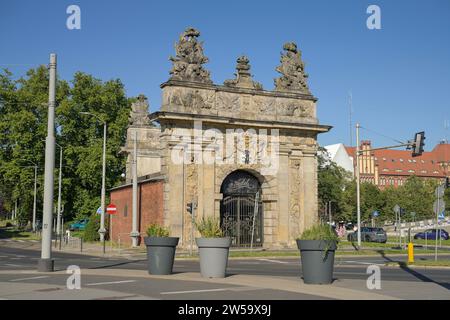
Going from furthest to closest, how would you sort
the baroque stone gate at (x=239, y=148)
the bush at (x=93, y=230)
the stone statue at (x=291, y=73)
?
the bush at (x=93, y=230), the stone statue at (x=291, y=73), the baroque stone gate at (x=239, y=148)

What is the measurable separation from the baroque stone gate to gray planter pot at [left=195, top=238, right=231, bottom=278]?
61.0ft

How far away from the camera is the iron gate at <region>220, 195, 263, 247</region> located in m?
36.5

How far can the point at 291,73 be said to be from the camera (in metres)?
39.2

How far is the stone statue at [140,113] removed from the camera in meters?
49.1

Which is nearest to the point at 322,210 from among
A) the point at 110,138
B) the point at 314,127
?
the point at 110,138

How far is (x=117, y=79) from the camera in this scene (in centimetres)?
6228

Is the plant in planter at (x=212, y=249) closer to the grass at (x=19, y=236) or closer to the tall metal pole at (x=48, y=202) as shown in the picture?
the tall metal pole at (x=48, y=202)

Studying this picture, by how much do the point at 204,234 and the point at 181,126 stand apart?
19.6 m

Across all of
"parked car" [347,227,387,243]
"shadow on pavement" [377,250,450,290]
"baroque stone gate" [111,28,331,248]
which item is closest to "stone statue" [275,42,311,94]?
"baroque stone gate" [111,28,331,248]

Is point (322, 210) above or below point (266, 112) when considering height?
below

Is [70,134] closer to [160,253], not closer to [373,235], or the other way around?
[373,235]

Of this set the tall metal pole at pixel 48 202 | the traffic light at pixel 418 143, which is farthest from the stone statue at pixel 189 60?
the tall metal pole at pixel 48 202

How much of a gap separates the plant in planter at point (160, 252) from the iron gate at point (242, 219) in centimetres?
1979
